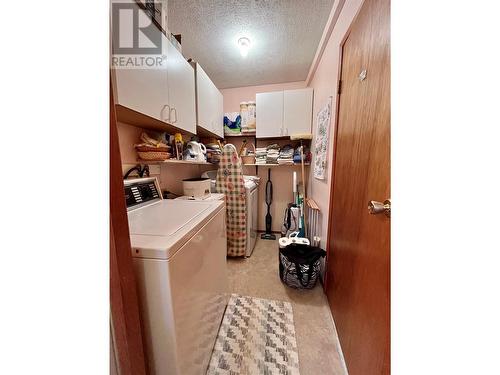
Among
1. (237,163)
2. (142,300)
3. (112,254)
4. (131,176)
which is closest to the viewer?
(112,254)

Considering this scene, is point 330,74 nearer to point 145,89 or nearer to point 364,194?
point 364,194

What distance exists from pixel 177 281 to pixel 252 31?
2064mm

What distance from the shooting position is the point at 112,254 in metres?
0.55

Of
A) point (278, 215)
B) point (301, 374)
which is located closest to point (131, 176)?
point (301, 374)

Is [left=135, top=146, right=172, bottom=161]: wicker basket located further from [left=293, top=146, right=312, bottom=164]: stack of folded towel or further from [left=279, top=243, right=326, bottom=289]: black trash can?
[left=293, top=146, right=312, bottom=164]: stack of folded towel

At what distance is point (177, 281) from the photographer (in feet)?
2.39

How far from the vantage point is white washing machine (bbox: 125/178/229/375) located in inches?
27.1

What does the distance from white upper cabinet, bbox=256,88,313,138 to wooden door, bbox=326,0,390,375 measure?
120 cm

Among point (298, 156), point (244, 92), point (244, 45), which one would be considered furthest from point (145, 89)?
point (244, 92)

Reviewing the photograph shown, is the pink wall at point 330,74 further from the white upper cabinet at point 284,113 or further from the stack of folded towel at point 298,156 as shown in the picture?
the stack of folded towel at point 298,156

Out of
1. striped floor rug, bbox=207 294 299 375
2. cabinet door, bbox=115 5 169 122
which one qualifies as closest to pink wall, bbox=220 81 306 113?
cabinet door, bbox=115 5 169 122

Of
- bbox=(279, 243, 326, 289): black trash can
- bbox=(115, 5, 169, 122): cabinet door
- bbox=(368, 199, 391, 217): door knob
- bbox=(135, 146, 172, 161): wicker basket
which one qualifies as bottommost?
bbox=(279, 243, 326, 289): black trash can
